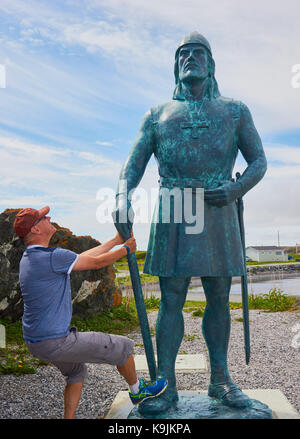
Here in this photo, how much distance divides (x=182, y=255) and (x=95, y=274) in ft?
17.4

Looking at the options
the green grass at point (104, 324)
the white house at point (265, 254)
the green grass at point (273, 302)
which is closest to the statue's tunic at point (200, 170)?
the green grass at point (104, 324)

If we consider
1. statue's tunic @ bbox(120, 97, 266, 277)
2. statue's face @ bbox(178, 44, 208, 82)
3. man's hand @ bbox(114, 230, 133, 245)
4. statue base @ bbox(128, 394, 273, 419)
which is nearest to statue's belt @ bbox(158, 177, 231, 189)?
statue's tunic @ bbox(120, 97, 266, 277)

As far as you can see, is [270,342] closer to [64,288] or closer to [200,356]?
[200,356]

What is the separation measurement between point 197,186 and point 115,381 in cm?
301

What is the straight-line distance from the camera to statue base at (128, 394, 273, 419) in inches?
129

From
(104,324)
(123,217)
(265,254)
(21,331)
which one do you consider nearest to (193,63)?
(123,217)

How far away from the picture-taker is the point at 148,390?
10.5 feet

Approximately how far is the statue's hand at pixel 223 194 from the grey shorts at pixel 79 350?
1158mm

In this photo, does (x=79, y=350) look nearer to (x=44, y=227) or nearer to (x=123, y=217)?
(x=44, y=227)

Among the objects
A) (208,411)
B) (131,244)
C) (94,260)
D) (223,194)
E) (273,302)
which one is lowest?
(208,411)

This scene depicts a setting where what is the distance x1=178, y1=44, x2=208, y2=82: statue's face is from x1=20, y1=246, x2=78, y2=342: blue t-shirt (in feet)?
5.32

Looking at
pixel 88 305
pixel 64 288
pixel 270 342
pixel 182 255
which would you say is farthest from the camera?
pixel 88 305


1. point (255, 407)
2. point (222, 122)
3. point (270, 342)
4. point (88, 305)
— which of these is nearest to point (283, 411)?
point (255, 407)
